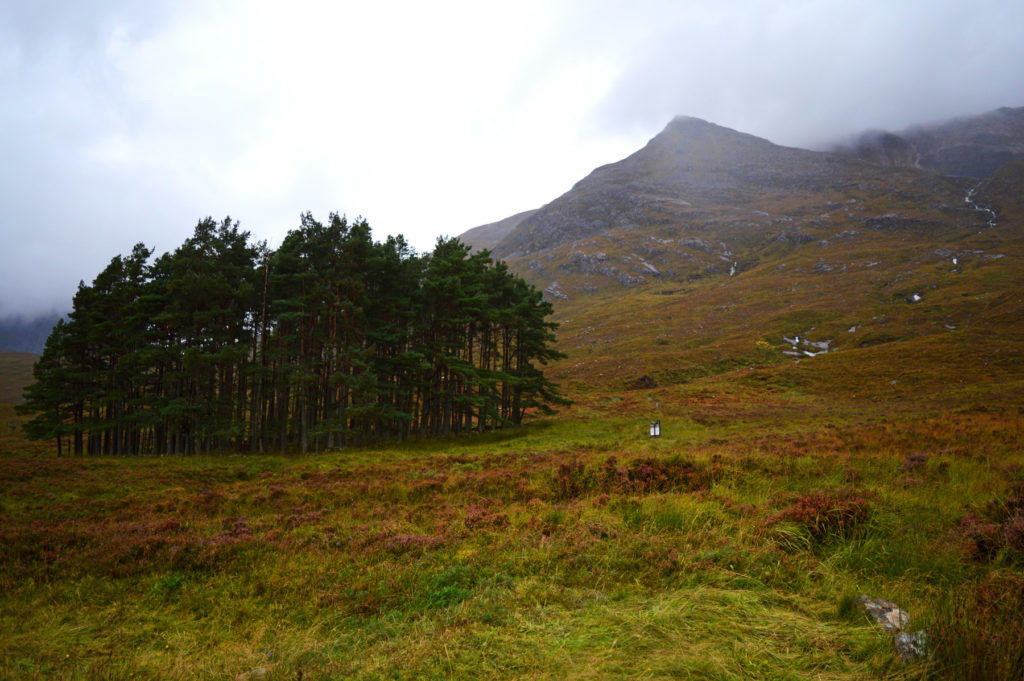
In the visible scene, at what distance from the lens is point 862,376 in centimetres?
4950

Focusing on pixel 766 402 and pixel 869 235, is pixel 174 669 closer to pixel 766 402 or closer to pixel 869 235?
pixel 766 402

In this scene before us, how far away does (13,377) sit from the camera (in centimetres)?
14975

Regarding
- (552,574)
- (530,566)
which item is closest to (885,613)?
(552,574)

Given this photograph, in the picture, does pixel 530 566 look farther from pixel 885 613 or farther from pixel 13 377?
A: pixel 13 377

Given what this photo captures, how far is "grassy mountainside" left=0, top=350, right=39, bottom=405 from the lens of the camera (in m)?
111

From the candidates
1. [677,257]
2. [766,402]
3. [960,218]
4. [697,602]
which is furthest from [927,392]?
[960,218]

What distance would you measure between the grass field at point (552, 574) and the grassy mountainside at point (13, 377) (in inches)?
5227

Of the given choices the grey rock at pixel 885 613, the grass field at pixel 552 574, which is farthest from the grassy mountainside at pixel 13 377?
the grey rock at pixel 885 613

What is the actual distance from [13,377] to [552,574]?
757 ft

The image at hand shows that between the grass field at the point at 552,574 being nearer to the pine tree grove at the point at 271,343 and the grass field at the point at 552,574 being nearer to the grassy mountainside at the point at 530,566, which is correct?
the grassy mountainside at the point at 530,566

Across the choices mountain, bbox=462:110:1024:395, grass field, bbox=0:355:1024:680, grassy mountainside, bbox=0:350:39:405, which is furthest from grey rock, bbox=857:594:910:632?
grassy mountainside, bbox=0:350:39:405

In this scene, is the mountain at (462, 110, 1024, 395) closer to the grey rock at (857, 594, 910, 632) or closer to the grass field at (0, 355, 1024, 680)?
the grass field at (0, 355, 1024, 680)

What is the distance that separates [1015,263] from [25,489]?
532 ft

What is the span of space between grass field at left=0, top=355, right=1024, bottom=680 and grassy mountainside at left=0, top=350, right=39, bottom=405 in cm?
13275
